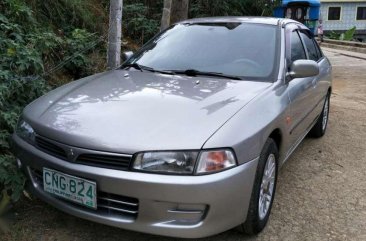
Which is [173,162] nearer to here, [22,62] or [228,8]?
[22,62]

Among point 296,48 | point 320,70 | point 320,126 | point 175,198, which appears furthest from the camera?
point 320,126

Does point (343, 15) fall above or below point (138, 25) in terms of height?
above

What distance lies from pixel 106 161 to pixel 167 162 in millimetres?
361

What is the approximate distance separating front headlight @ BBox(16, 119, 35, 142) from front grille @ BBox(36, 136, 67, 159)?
0.09 meters

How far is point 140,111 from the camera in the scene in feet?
9.30

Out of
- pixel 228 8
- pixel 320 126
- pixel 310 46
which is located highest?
pixel 228 8

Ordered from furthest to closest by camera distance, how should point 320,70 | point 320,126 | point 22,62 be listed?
point 320,126
point 320,70
point 22,62

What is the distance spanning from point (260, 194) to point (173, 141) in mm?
835

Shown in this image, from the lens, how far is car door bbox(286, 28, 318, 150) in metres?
3.66

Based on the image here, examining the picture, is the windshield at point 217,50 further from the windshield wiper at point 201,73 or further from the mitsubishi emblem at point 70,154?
the mitsubishi emblem at point 70,154

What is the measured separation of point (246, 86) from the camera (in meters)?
3.30

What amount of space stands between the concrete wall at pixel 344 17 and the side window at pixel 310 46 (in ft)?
123

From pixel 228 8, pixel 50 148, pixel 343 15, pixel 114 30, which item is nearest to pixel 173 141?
pixel 50 148

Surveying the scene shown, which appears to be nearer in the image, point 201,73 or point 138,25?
point 201,73
